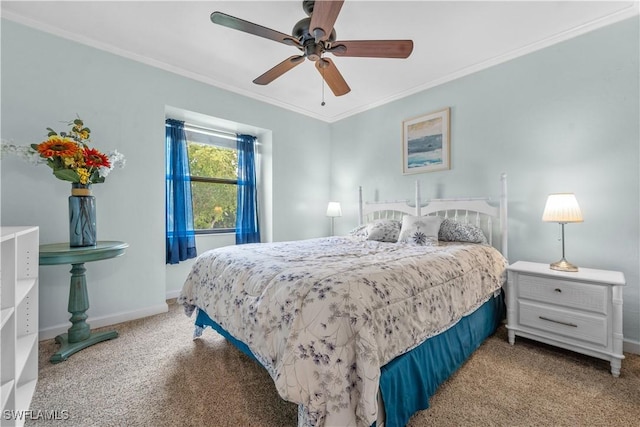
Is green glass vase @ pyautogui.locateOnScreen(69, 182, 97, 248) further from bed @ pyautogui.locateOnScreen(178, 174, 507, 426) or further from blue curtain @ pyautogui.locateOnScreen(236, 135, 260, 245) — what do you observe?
blue curtain @ pyautogui.locateOnScreen(236, 135, 260, 245)

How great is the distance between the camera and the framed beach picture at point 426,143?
Answer: 3.18 meters

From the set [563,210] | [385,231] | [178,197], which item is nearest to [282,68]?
[385,231]

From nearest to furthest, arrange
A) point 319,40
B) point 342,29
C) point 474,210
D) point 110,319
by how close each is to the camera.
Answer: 1. point 319,40
2. point 342,29
3. point 110,319
4. point 474,210

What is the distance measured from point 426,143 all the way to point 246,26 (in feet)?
8.09

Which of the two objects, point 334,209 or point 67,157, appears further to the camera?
point 334,209

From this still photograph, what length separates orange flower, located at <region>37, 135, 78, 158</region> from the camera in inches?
76.7

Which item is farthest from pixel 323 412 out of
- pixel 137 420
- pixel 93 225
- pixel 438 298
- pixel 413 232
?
pixel 93 225

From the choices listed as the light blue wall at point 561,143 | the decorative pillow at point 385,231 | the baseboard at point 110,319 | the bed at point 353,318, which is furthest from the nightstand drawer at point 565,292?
the baseboard at point 110,319

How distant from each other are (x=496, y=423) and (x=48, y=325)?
339 cm

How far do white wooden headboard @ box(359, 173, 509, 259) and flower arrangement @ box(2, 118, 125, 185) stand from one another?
3.17 m

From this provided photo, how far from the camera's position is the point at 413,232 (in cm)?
266

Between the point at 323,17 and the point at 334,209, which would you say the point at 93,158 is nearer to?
the point at 323,17

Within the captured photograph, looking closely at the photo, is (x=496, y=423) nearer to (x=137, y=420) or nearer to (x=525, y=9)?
(x=137, y=420)

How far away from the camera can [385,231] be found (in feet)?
9.77
